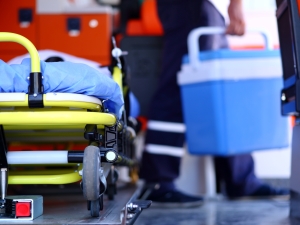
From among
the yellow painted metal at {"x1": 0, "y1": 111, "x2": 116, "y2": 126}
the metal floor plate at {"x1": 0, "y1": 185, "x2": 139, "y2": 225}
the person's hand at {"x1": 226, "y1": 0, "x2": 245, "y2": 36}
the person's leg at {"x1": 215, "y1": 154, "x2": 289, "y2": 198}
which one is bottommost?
the person's leg at {"x1": 215, "y1": 154, "x2": 289, "y2": 198}

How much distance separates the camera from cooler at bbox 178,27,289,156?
2.97m

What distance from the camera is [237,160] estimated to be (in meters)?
3.36

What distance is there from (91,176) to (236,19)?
5.61ft

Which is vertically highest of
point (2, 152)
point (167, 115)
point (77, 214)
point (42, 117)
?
point (42, 117)

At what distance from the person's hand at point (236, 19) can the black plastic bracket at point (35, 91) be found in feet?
5.46

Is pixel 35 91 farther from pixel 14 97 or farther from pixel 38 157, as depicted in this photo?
pixel 38 157

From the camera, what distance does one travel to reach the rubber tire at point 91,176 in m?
1.48

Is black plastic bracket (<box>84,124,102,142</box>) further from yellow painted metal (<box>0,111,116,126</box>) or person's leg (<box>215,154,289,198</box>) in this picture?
person's leg (<box>215,154,289,198</box>)

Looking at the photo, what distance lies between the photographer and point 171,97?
3242mm

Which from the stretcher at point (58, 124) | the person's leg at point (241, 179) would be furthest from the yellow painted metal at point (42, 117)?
the person's leg at point (241, 179)

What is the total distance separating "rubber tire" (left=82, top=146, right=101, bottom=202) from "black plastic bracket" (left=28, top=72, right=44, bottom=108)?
20 cm

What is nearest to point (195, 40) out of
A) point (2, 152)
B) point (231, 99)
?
point (231, 99)

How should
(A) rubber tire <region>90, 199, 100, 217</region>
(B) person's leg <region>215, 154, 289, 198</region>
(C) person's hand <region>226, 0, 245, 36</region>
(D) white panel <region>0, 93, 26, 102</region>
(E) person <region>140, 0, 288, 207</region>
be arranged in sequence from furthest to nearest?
(B) person's leg <region>215, 154, 289, 198</region>
(E) person <region>140, 0, 288, 207</region>
(C) person's hand <region>226, 0, 245, 36</region>
(A) rubber tire <region>90, 199, 100, 217</region>
(D) white panel <region>0, 93, 26, 102</region>

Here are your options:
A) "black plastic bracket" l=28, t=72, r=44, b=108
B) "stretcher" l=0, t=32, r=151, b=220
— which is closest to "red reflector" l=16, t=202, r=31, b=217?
"stretcher" l=0, t=32, r=151, b=220
